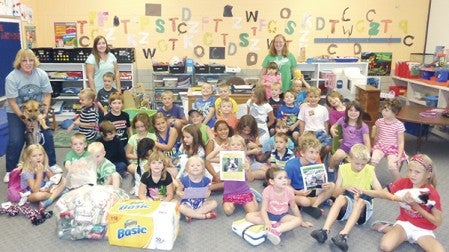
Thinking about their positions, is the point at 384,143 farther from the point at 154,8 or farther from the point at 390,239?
the point at 154,8

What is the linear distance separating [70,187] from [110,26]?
460 cm

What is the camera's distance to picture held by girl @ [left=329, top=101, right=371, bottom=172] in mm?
4516

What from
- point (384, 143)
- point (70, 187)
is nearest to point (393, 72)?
point (384, 143)

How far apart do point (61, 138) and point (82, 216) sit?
11.8 ft

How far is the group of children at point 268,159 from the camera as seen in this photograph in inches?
131

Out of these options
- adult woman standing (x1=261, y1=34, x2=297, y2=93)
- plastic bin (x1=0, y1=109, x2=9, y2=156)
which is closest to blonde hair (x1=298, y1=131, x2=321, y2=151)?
adult woman standing (x1=261, y1=34, x2=297, y2=93)

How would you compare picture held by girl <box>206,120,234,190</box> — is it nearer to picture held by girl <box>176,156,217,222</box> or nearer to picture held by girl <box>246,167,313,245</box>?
picture held by girl <box>176,156,217,222</box>

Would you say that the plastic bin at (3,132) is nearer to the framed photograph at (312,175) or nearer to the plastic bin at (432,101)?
the framed photograph at (312,175)

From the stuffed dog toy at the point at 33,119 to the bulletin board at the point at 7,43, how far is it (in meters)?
1.93

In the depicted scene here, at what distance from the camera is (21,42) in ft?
21.8

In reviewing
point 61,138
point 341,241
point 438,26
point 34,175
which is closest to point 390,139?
point 341,241

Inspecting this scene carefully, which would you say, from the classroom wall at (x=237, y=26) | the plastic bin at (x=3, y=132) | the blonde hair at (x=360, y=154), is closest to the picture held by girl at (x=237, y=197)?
the blonde hair at (x=360, y=154)

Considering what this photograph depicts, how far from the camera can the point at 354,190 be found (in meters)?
3.42

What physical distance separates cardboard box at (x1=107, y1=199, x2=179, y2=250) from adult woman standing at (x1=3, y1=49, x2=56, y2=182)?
6.58 ft
